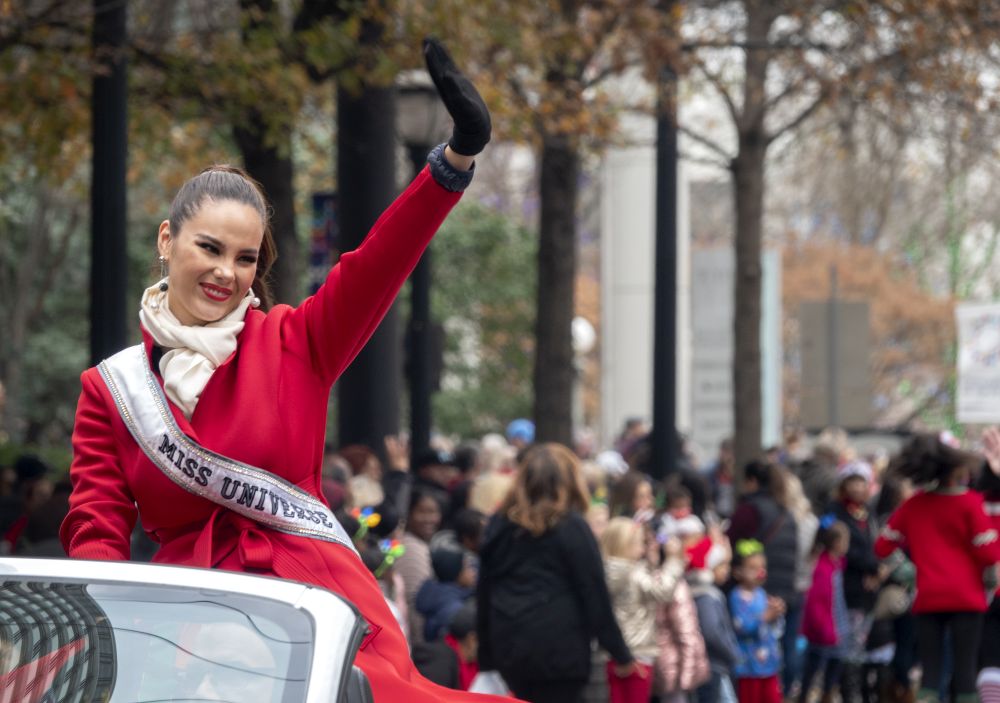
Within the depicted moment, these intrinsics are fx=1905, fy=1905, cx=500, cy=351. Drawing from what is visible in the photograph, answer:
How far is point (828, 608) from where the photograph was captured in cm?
1319

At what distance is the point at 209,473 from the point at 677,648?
652 centimetres

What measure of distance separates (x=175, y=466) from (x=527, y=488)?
4843 millimetres

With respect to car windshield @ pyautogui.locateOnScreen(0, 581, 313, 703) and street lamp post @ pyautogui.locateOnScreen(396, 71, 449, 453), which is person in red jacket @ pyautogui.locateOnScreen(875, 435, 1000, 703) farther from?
car windshield @ pyautogui.locateOnScreen(0, 581, 313, 703)

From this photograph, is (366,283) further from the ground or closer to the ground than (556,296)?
closer to the ground

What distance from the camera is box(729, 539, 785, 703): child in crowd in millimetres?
11805

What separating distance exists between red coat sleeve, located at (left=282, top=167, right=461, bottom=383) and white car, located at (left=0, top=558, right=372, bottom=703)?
697 mm

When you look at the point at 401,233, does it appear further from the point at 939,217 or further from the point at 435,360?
the point at 939,217

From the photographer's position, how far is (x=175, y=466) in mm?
3910

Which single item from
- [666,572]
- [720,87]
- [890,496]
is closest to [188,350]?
[666,572]

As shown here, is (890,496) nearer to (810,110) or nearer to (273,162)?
(273,162)

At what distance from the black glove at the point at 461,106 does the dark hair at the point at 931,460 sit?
301 inches

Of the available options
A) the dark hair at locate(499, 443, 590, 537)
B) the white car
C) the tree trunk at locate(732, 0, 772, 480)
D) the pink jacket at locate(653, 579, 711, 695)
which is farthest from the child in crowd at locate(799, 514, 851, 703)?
the white car

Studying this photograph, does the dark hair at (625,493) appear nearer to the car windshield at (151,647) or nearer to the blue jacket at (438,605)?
the blue jacket at (438,605)

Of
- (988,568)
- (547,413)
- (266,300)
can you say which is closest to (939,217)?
(547,413)
